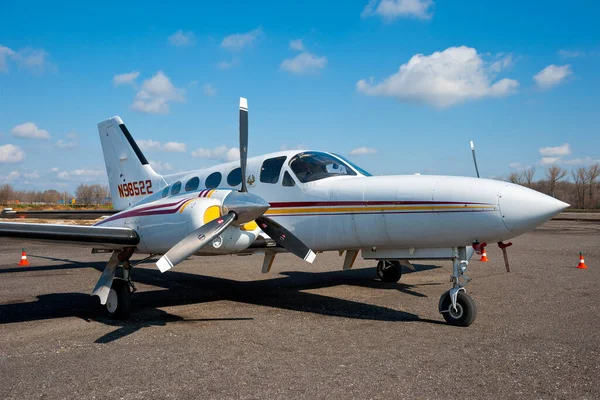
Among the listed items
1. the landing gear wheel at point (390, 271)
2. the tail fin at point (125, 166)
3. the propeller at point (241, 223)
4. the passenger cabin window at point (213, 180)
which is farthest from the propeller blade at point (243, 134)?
the landing gear wheel at point (390, 271)

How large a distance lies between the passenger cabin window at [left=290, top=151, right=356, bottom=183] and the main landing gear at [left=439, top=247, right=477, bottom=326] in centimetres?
234

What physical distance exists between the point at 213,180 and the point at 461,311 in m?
5.20

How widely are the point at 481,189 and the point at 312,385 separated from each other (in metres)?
3.72

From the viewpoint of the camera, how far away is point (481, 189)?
259 inches

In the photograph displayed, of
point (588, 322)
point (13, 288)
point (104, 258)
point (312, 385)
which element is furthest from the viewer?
point (104, 258)

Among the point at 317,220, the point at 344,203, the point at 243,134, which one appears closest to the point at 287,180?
the point at 317,220

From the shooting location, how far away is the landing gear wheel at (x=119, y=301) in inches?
304

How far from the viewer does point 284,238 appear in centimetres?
764

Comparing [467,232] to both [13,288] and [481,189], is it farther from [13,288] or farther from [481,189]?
[13,288]

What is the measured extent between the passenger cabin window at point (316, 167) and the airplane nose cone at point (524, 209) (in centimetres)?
275

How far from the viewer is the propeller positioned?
6715 mm

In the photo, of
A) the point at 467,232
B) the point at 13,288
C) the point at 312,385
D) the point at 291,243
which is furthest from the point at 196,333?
the point at 13,288

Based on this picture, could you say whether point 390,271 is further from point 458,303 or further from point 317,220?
point 458,303

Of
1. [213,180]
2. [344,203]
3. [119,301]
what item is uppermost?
[213,180]
